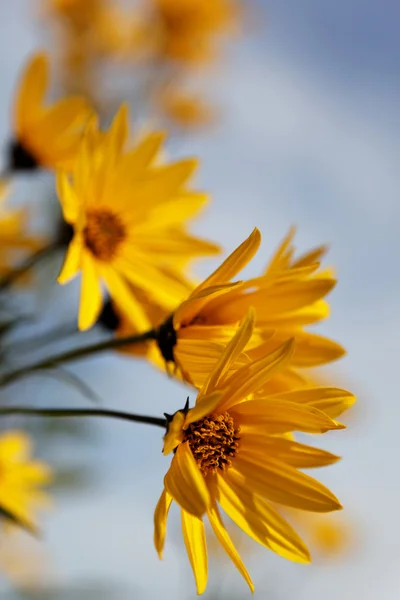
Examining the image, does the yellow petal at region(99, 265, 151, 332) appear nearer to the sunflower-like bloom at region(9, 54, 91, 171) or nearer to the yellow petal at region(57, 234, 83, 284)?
the yellow petal at region(57, 234, 83, 284)

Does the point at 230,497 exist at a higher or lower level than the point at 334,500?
lower

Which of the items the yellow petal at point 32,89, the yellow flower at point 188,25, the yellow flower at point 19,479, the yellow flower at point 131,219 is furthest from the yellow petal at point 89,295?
the yellow flower at point 188,25

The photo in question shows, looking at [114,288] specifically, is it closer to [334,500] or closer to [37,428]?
[334,500]

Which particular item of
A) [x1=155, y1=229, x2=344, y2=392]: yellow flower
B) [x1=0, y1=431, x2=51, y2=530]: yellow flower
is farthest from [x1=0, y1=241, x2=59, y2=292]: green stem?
[x1=0, y1=431, x2=51, y2=530]: yellow flower

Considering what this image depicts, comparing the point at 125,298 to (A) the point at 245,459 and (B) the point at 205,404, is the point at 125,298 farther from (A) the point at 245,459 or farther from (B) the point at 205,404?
(B) the point at 205,404

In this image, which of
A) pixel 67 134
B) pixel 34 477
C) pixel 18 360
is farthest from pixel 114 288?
pixel 34 477

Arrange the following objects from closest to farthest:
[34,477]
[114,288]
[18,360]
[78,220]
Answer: [78,220] → [114,288] → [18,360] → [34,477]
